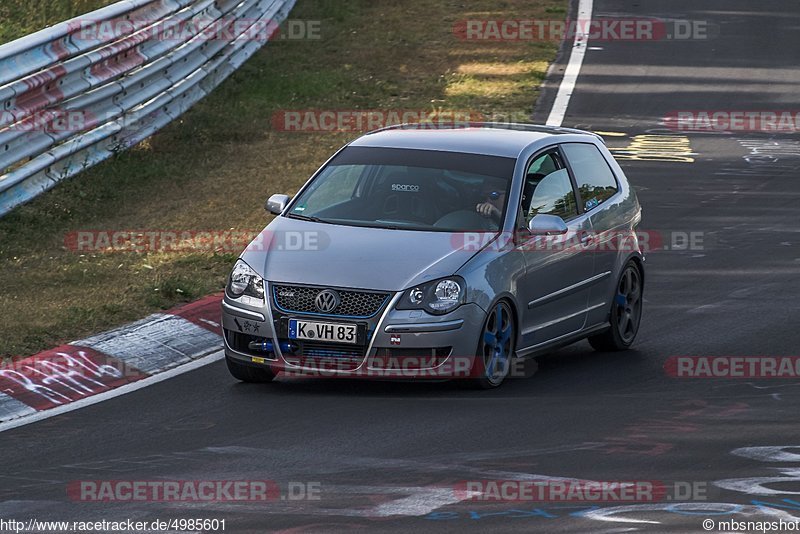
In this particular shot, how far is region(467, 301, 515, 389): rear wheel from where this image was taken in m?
9.89

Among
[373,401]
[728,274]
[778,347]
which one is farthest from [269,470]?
[728,274]

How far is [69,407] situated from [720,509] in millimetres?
3924

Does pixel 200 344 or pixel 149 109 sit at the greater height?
pixel 149 109

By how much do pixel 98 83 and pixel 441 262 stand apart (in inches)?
264

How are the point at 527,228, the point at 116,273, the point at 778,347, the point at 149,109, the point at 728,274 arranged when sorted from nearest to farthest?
the point at 527,228 → the point at 778,347 → the point at 116,273 → the point at 728,274 → the point at 149,109

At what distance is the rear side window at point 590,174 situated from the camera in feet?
37.6

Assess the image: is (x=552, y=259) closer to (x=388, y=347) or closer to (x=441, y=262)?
(x=441, y=262)

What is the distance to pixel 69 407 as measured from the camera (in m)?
9.38

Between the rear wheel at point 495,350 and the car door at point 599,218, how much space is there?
4.09 feet

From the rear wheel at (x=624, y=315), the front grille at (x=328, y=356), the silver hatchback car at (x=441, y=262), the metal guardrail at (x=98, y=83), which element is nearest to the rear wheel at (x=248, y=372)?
the silver hatchback car at (x=441, y=262)

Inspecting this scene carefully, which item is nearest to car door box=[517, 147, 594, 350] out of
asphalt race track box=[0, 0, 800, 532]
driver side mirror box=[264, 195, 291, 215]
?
asphalt race track box=[0, 0, 800, 532]

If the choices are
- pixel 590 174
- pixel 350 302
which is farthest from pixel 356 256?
pixel 590 174

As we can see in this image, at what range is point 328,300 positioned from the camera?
9664 mm

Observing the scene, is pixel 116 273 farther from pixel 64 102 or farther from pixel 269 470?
pixel 269 470
